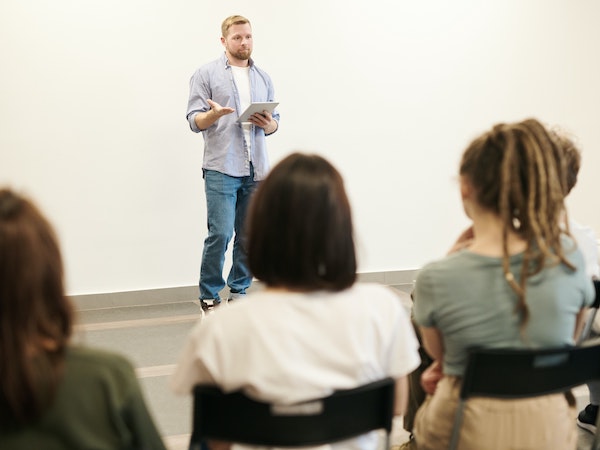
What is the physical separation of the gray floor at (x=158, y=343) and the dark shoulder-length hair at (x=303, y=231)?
1.09 metres

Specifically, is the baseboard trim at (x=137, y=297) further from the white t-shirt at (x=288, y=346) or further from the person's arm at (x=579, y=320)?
the white t-shirt at (x=288, y=346)

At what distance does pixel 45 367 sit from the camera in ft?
3.59

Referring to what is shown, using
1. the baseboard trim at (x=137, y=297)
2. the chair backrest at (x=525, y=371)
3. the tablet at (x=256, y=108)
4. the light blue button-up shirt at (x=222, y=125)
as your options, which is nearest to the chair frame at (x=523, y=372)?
the chair backrest at (x=525, y=371)

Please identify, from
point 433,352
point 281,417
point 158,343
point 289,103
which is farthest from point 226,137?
point 281,417

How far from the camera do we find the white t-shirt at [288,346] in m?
1.25

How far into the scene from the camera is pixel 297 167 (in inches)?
53.0

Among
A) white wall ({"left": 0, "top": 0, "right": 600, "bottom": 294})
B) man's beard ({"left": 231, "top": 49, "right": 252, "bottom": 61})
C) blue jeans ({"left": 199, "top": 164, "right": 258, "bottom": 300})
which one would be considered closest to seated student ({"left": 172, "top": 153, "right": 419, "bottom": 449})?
blue jeans ({"left": 199, "top": 164, "right": 258, "bottom": 300})

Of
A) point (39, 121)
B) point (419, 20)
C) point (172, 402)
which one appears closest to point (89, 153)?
point (39, 121)

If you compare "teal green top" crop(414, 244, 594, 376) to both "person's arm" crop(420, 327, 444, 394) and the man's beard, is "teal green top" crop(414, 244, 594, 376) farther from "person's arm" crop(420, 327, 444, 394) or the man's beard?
the man's beard

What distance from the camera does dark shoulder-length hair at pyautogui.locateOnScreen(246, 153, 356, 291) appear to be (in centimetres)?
131

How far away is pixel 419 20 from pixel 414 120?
692mm

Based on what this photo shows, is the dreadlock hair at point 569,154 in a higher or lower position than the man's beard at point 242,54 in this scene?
lower

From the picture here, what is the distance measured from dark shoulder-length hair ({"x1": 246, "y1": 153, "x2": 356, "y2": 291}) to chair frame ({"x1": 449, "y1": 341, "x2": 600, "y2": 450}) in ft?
1.12

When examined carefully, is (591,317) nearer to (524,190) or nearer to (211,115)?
(524,190)
